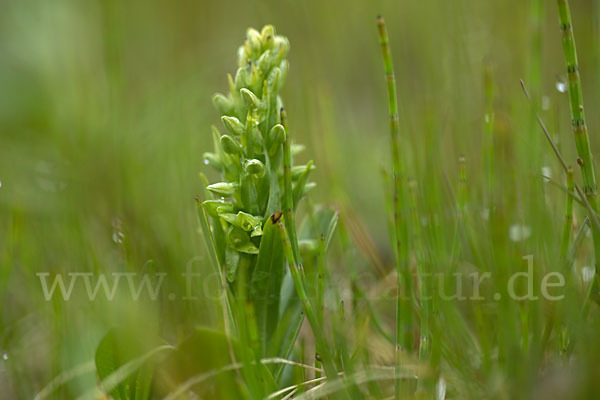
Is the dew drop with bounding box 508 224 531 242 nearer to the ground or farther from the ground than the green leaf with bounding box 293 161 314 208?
nearer to the ground

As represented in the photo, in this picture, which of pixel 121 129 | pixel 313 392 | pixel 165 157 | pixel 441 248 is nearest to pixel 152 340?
pixel 313 392

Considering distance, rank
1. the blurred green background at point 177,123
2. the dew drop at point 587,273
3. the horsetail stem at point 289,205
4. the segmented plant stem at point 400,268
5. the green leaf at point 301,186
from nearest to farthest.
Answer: the segmented plant stem at point 400,268 → the horsetail stem at point 289,205 → the green leaf at point 301,186 → the dew drop at point 587,273 → the blurred green background at point 177,123

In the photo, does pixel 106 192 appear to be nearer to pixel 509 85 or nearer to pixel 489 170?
pixel 489 170

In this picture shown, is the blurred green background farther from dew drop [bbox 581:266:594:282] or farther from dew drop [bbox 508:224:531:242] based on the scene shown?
dew drop [bbox 581:266:594:282]

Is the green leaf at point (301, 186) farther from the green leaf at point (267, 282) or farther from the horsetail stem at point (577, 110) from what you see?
the horsetail stem at point (577, 110)

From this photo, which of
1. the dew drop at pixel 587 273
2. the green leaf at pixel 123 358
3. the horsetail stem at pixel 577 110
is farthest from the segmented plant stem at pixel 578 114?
the green leaf at pixel 123 358

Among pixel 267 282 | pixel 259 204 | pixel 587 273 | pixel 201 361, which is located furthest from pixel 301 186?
pixel 587 273

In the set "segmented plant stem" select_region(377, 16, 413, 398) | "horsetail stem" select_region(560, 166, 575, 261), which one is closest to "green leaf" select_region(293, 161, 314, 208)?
"segmented plant stem" select_region(377, 16, 413, 398)

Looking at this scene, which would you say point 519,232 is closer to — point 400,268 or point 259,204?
point 400,268
